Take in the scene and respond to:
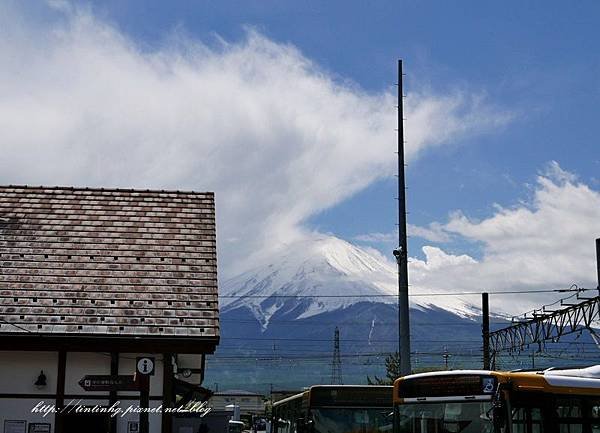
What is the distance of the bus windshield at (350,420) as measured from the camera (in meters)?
19.1

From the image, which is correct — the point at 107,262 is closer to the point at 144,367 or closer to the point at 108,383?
the point at 108,383

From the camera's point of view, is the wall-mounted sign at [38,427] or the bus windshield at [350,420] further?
the bus windshield at [350,420]

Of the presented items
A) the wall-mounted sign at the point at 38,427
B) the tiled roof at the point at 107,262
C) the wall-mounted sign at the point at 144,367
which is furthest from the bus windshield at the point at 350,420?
the wall-mounted sign at the point at 38,427

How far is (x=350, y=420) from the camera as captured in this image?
1930 centimetres

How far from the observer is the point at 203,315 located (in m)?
18.8

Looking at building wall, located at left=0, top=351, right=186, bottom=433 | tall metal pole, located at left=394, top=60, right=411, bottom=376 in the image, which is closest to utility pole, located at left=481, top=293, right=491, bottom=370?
tall metal pole, located at left=394, top=60, right=411, bottom=376

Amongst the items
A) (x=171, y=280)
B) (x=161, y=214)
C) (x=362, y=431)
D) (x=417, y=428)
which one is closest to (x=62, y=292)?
(x=171, y=280)

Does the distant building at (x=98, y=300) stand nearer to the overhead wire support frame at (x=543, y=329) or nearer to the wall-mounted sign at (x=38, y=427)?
the wall-mounted sign at (x=38, y=427)

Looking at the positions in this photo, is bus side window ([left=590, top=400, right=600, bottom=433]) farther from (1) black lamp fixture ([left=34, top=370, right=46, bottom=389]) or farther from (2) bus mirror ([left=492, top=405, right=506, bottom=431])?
(1) black lamp fixture ([left=34, top=370, right=46, bottom=389])

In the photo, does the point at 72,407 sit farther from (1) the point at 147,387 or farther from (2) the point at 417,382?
(2) the point at 417,382

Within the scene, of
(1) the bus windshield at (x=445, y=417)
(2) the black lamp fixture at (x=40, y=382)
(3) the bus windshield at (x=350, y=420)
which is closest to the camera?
(1) the bus windshield at (x=445, y=417)

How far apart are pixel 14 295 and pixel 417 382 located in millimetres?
8750

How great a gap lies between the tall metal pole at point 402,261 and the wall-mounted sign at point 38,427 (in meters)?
7.69

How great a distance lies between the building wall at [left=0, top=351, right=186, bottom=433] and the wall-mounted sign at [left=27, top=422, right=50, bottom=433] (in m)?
0.08
